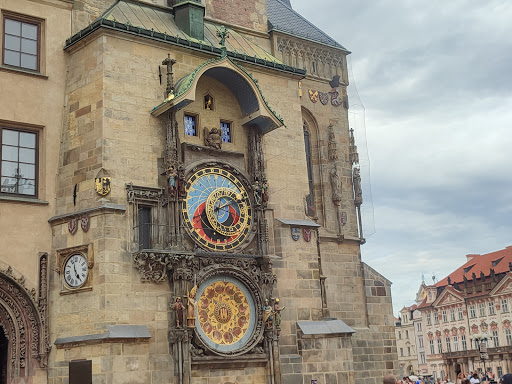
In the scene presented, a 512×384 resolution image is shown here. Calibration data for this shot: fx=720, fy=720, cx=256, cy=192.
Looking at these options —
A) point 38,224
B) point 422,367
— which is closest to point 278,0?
point 38,224

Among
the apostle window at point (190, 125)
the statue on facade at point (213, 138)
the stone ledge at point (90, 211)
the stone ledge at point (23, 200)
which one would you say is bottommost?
the stone ledge at point (90, 211)

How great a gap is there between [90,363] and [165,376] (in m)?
1.69

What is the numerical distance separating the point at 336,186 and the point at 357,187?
1.05 metres

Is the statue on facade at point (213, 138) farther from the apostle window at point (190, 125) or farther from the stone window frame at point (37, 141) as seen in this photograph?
the stone window frame at point (37, 141)

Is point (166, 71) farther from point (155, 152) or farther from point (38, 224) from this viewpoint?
point (38, 224)

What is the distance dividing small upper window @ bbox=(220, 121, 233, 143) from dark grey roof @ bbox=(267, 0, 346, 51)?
5948mm

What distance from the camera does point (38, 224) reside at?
1638cm

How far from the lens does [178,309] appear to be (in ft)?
52.4

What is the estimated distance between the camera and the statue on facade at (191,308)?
630 inches

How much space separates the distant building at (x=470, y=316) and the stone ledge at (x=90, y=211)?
50074 mm

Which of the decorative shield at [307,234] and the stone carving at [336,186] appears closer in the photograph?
the decorative shield at [307,234]

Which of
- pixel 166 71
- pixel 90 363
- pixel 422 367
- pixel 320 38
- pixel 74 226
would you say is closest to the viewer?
pixel 90 363

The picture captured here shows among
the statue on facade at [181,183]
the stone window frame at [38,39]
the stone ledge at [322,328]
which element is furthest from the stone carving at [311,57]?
the stone ledge at [322,328]

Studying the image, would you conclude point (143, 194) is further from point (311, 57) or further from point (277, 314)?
point (311, 57)
